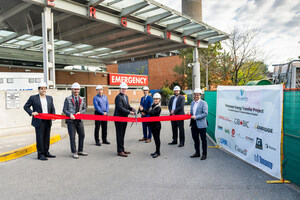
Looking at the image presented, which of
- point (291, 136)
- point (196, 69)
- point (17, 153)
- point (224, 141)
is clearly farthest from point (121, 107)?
point (196, 69)

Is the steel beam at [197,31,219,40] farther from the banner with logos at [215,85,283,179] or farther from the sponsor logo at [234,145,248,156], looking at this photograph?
the sponsor logo at [234,145,248,156]

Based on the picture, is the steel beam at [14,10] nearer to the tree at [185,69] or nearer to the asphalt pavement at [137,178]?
the asphalt pavement at [137,178]

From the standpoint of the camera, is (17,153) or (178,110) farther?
(178,110)

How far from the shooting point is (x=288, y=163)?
4012mm

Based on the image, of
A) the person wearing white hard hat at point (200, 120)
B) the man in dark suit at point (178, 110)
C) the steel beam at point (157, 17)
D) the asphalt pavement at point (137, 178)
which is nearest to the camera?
the asphalt pavement at point (137, 178)

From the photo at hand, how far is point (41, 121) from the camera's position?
562cm

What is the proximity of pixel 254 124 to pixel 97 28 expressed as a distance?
13811 millimetres

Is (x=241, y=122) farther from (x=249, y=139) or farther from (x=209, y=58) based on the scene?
(x=209, y=58)

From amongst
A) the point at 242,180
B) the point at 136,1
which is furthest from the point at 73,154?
the point at 136,1

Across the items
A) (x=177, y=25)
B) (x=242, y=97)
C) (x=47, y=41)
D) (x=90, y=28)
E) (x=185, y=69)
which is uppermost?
(x=177, y=25)

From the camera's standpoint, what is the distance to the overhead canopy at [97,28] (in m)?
11.9

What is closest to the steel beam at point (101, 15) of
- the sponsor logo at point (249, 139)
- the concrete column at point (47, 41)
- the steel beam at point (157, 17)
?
the steel beam at point (157, 17)

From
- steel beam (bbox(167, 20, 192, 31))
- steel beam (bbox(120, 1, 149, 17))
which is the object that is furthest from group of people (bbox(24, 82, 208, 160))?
steel beam (bbox(167, 20, 192, 31))

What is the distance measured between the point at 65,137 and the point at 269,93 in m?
7.33
